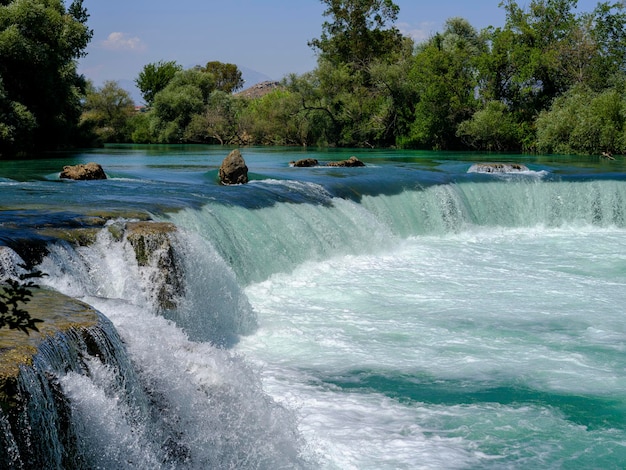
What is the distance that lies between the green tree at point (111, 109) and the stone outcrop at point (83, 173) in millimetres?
40805

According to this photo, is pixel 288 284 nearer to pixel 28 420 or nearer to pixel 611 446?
pixel 611 446

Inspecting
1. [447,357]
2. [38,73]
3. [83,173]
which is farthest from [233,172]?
[38,73]

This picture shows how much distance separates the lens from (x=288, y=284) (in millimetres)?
10891

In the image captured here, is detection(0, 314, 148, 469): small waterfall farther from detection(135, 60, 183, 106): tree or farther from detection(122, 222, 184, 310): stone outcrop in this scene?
detection(135, 60, 183, 106): tree

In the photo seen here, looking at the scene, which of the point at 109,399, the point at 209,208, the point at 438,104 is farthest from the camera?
the point at 438,104

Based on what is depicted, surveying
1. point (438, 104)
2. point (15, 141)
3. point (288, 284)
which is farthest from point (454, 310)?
point (438, 104)

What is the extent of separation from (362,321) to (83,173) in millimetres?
9448

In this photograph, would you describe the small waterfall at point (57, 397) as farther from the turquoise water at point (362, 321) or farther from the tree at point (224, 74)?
the tree at point (224, 74)

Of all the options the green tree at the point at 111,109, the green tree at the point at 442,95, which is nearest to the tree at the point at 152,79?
the green tree at the point at 111,109

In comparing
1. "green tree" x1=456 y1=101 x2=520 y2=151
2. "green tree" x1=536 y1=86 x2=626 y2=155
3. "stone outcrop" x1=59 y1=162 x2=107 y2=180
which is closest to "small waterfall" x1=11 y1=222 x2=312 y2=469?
"stone outcrop" x1=59 y1=162 x2=107 y2=180

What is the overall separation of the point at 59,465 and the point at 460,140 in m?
39.7

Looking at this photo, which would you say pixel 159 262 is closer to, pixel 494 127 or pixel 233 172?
pixel 233 172

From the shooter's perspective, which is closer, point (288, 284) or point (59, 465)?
point (59, 465)

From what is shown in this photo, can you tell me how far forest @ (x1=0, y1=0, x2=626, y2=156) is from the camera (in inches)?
1181
